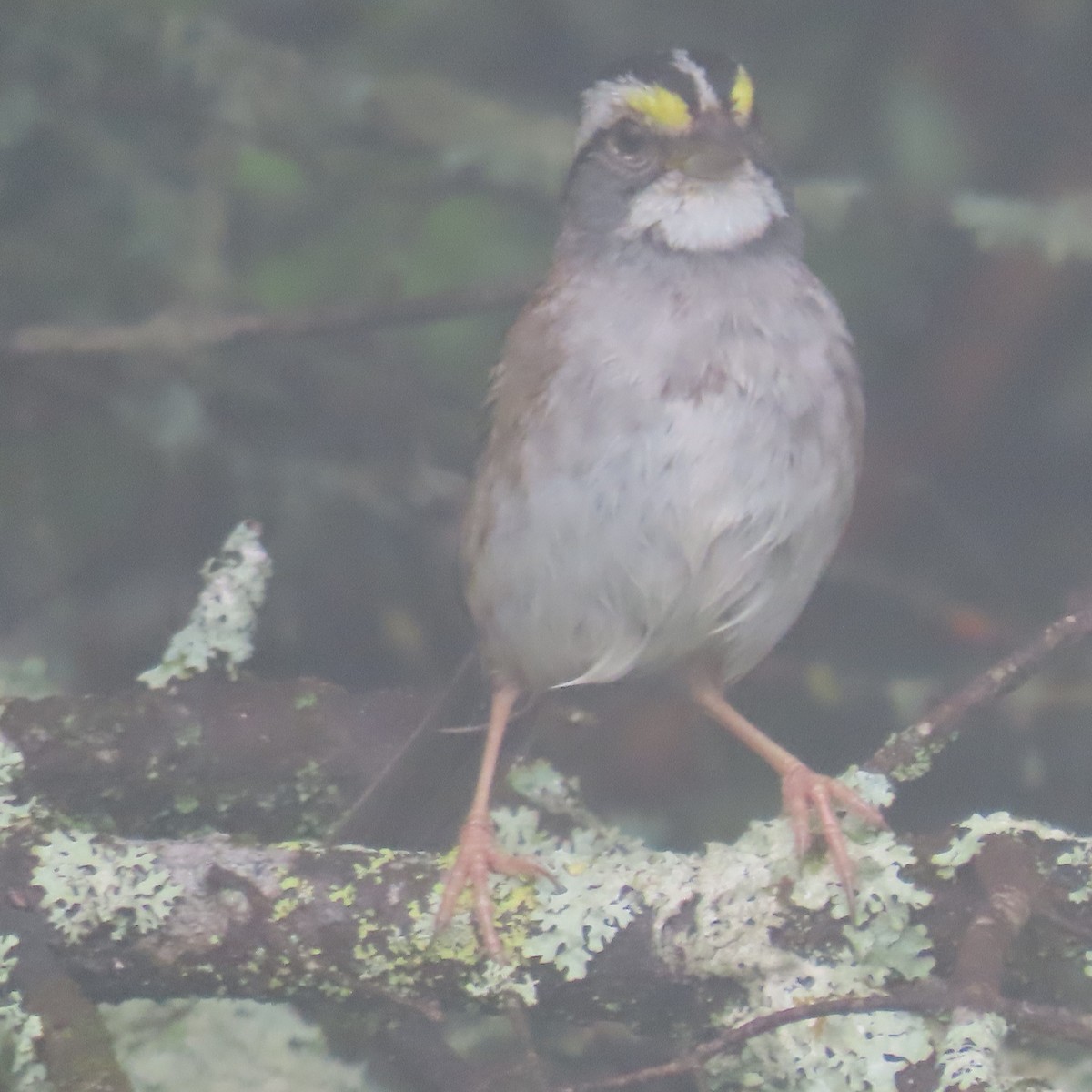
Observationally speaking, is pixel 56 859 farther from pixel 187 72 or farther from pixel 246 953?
pixel 187 72

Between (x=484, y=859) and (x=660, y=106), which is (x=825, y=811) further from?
(x=660, y=106)

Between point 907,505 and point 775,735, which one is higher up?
point 907,505

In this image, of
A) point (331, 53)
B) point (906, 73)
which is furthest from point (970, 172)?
point (331, 53)

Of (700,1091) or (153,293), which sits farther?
(153,293)

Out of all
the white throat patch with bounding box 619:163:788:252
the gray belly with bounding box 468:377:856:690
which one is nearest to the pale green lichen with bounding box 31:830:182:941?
the gray belly with bounding box 468:377:856:690

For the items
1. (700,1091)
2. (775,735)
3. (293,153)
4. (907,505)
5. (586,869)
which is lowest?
(700,1091)

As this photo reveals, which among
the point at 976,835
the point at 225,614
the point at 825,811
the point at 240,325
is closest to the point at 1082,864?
the point at 976,835

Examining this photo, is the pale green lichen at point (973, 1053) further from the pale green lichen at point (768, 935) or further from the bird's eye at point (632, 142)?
the bird's eye at point (632, 142)
